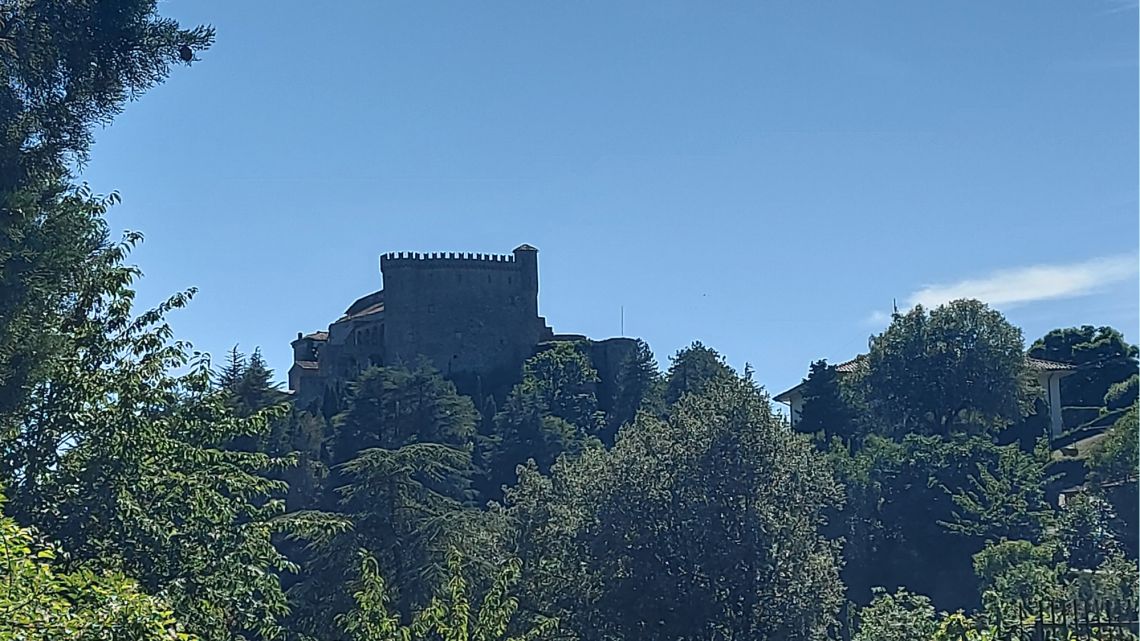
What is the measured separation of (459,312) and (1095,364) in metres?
29.0

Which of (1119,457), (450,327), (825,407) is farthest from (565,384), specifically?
(1119,457)

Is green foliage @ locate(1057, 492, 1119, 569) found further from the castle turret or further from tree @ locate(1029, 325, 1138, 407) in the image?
the castle turret

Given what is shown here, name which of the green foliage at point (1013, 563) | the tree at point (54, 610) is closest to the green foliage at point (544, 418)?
the green foliage at point (1013, 563)

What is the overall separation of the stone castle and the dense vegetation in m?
8.93

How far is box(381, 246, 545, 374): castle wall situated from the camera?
74.1m

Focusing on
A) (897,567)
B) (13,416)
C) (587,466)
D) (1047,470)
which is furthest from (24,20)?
(1047,470)

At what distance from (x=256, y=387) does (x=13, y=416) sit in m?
31.3

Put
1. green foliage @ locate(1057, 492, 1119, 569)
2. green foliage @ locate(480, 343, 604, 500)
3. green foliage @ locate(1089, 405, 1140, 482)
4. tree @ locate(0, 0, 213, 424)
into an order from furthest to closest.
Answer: green foliage @ locate(480, 343, 604, 500) < green foliage @ locate(1089, 405, 1140, 482) < green foliage @ locate(1057, 492, 1119, 569) < tree @ locate(0, 0, 213, 424)

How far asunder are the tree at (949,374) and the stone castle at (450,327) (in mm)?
20962

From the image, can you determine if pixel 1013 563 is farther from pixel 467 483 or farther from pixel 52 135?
pixel 52 135

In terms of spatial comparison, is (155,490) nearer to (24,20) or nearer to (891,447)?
(24,20)

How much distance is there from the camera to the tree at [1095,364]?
61.4 meters

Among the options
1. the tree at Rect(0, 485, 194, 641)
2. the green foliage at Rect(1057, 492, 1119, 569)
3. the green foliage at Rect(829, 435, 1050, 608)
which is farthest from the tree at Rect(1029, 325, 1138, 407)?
the tree at Rect(0, 485, 194, 641)

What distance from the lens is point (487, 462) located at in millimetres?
56844
